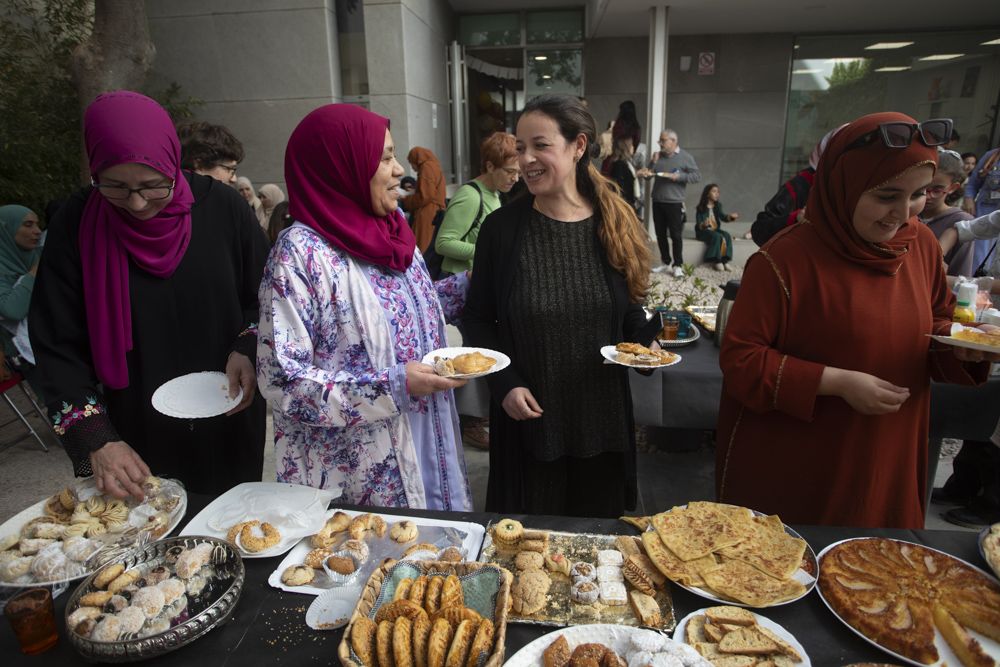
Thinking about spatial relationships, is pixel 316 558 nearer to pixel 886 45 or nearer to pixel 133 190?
pixel 133 190

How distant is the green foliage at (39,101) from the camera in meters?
7.02

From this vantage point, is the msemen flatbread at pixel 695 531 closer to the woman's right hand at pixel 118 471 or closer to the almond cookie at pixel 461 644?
the almond cookie at pixel 461 644

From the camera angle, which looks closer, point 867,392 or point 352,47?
point 867,392

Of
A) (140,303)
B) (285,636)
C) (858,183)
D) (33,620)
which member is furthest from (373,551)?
(858,183)

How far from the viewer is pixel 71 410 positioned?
1679 millimetres

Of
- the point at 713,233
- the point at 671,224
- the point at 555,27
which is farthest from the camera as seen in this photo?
the point at 555,27

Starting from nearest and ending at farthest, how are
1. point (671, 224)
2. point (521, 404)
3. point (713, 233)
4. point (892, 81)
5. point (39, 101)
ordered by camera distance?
point (521, 404), point (39, 101), point (671, 224), point (713, 233), point (892, 81)

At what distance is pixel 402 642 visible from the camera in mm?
1057

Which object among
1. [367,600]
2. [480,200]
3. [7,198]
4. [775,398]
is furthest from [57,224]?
[7,198]

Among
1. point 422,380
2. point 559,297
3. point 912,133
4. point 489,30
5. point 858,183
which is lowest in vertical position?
point 422,380

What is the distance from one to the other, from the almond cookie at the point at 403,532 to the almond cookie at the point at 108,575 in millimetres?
627

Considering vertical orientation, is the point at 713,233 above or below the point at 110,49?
below

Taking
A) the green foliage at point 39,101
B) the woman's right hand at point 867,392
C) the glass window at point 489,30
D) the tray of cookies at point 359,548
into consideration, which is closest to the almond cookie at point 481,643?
the tray of cookies at point 359,548

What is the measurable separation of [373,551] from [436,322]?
785 mm
